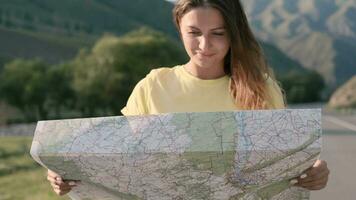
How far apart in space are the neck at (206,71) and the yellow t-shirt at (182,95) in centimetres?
2

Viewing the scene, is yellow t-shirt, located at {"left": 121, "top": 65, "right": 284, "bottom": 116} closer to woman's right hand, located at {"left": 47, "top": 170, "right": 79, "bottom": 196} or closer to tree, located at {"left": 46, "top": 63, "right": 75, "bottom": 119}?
woman's right hand, located at {"left": 47, "top": 170, "right": 79, "bottom": 196}

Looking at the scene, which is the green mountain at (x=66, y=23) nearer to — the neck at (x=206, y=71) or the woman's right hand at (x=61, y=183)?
the neck at (x=206, y=71)

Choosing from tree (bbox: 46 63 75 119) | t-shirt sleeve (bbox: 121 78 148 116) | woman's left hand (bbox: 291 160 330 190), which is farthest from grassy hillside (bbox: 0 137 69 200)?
tree (bbox: 46 63 75 119)

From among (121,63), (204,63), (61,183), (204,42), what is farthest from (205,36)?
(121,63)

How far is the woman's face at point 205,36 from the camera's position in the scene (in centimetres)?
233

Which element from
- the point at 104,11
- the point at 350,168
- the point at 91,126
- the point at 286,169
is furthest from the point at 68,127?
the point at 104,11

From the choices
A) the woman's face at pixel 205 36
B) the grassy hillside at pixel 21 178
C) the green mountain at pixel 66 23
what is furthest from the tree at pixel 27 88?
the woman's face at pixel 205 36

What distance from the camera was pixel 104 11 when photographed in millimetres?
149625

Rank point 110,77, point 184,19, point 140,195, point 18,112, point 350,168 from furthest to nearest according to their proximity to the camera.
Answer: point 18,112
point 110,77
point 350,168
point 184,19
point 140,195

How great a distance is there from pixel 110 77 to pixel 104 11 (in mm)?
101795

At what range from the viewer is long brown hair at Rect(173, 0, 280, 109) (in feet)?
7.72

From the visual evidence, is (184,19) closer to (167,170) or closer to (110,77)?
(167,170)

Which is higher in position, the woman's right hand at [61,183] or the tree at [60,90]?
the woman's right hand at [61,183]

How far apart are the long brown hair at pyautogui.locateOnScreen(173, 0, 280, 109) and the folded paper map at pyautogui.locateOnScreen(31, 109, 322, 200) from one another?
0.30 meters
